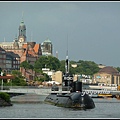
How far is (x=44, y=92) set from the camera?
108 m

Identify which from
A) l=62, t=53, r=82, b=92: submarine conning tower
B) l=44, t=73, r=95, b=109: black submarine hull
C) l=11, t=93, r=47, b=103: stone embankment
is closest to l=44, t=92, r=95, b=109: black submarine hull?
l=44, t=73, r=95, b=109: black submarine hull

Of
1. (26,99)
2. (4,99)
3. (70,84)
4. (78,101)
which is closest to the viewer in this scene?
(78,101)

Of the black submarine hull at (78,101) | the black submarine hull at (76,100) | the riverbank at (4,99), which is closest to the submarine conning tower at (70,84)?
the black submarine hull at (76,100)

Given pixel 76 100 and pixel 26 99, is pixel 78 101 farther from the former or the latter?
pixel 26 99

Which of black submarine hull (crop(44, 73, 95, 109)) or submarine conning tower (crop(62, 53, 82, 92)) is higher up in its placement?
submarine conning tower (crop(62, 53, 82, 92))

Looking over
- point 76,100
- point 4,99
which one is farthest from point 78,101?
point 4,99

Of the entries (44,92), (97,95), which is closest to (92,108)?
(44,92)

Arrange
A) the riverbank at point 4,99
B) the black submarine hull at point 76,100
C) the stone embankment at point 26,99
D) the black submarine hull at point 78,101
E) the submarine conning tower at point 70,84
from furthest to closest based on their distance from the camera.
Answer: the stone embankment at point 26,99
the submarine conning tower at point 70,84
the riverbank at point 4,99
the black submarine hull at point 76,100
the black submarine hull at point 78,101

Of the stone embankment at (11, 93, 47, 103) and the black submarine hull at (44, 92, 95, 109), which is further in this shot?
the stone embankment at (11, 93, 47, 103)

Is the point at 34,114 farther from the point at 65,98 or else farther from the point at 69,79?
the point at 69,79

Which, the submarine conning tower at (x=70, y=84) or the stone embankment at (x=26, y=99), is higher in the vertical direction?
the submarine conning tower at (x=70, y=84)

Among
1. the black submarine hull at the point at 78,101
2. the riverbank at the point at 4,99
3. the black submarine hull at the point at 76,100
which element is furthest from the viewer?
the riverbank at the point at 4,99

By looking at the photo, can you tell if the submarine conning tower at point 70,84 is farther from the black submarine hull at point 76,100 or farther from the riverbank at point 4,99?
the riverbank at point 4,99

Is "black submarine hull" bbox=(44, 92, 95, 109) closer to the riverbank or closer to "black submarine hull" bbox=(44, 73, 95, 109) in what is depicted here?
"black submarine hull" bbox=(44, 73, 95, 109)
